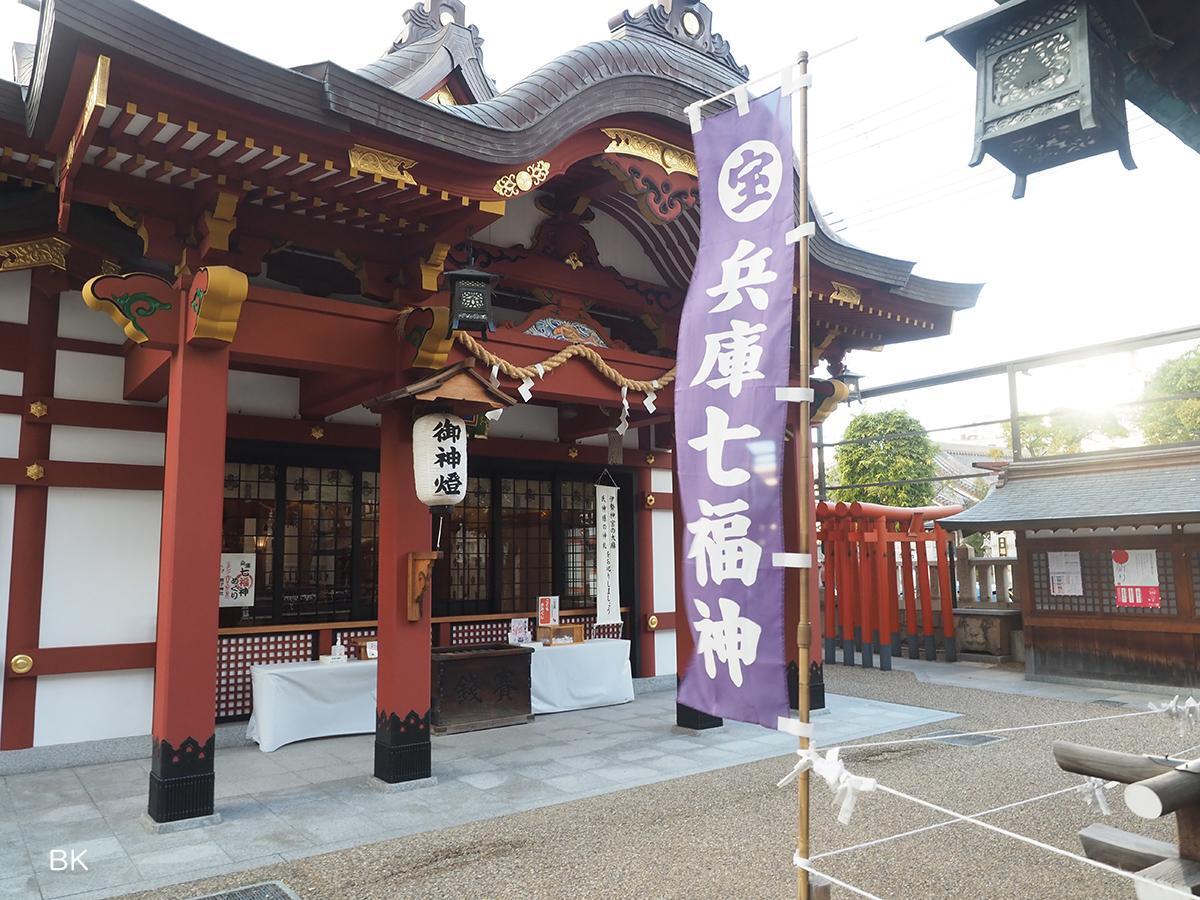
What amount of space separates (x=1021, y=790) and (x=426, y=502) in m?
4.93

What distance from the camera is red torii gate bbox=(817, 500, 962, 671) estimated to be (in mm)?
12609

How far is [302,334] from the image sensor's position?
5.96 meters

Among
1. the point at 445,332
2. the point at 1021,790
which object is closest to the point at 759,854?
the point at 1021,790

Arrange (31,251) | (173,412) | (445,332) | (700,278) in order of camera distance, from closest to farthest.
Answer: (700,278), (173,412), (445,332), (31,251)

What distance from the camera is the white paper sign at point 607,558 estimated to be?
9477 mm

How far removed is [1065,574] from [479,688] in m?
8.19

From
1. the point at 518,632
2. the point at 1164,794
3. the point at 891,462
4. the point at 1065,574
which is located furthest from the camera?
the point at 891,462

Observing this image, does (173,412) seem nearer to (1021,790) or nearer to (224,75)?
(224,75)

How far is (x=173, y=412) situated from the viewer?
→ 18.1 ft

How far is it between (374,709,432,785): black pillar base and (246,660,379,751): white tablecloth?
1.62 m

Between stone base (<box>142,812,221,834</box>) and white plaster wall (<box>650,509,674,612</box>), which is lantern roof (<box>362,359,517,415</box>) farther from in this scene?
white plaster wall (<box>650,509,674,612</box>)

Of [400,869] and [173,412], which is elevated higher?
[173,412]

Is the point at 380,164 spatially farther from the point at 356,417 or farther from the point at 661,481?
the point at 661,481

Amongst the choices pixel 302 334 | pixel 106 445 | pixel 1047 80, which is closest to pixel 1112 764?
pixel 1047 80
